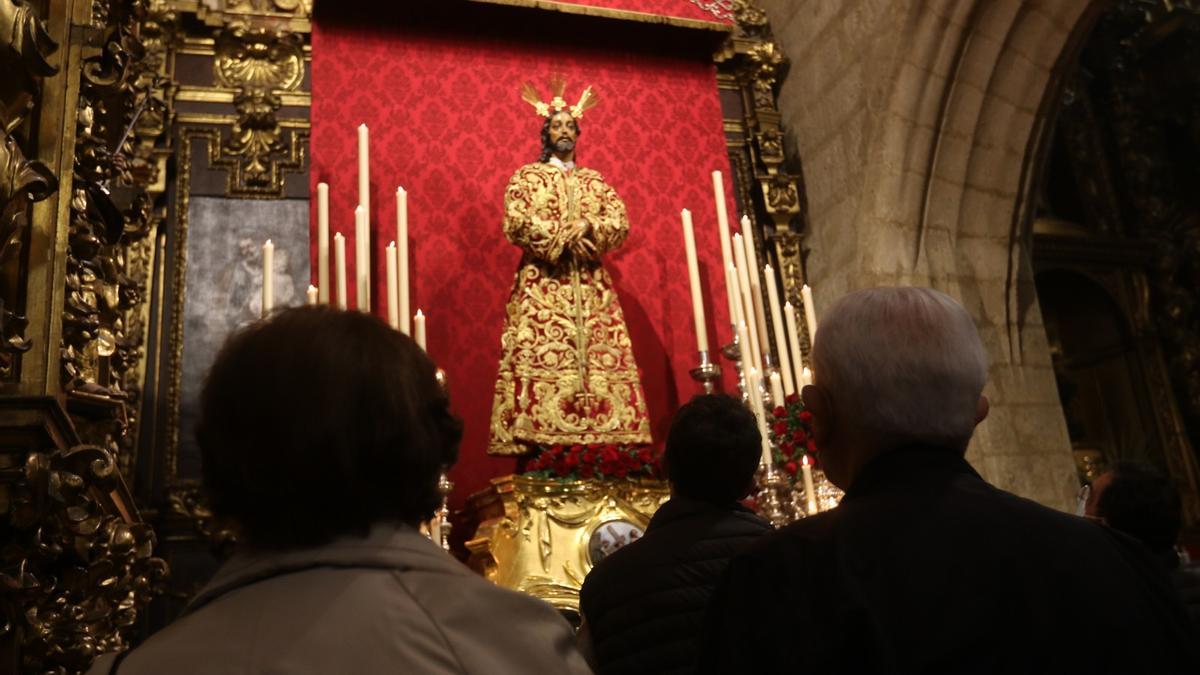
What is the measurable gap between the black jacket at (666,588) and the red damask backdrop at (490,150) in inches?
130

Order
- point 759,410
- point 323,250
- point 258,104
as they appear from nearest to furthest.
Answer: point 759,410
point 323,250
point 258,104

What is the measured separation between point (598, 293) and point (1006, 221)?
2.30 m

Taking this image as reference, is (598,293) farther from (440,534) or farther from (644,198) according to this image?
Answer: (440,534)

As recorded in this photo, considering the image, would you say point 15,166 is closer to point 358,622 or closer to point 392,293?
point 358,622

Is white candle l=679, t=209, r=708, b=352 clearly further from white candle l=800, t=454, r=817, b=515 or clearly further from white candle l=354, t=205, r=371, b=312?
white candle l=354, t=205, r=371, b=312

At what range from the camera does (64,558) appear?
2.44 m

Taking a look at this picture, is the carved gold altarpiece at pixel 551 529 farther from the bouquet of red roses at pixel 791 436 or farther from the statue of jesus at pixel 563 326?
the bouquet of red roses at pixel 791 436

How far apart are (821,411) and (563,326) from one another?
3.67m

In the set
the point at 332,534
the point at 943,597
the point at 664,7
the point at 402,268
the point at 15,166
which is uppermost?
the point at 664,7

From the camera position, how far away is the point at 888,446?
1.37 meters

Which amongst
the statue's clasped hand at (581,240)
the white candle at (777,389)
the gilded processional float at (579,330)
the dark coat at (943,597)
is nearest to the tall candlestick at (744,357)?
the gilded processional float at (579,330)

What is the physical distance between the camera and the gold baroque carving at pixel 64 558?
82.7 inches

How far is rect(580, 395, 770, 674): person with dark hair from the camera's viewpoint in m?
1.95

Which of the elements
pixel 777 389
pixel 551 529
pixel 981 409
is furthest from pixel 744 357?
pixel 981 409
